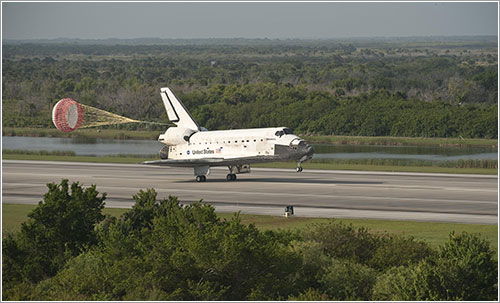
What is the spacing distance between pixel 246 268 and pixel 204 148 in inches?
1323

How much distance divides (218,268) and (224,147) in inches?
1299

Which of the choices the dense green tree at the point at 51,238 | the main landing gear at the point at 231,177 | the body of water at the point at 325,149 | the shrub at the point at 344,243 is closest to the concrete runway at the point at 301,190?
the main landing gear at the point at 231,177

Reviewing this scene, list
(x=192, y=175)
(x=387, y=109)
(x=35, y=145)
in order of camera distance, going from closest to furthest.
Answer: (x=192, y=175) < (x=35, y=145) < (x=387, y=109)

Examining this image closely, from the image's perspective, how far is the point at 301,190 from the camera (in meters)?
48.1

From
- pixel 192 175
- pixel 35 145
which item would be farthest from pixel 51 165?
pixel 35 145

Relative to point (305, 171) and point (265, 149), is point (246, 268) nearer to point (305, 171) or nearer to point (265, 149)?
point (265, 149)

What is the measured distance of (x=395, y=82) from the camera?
169 metres

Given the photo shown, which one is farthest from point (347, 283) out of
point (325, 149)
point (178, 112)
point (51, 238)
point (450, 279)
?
point (325, 149)

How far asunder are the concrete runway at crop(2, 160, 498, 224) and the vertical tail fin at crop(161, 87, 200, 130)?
3413 millimetres

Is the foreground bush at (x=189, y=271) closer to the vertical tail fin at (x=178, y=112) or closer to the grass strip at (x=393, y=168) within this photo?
the vertical tail fin at (x=178, y=112)

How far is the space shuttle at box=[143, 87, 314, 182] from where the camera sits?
169 ft

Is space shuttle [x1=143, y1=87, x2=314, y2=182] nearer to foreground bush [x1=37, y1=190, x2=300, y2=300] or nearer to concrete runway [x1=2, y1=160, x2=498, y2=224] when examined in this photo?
concrete runway [x1=2, y1=160, x2=498, y2=224]

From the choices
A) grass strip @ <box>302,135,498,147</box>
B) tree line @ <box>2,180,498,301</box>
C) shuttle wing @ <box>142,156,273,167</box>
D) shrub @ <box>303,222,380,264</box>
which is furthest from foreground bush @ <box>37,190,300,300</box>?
grass strip @ <box>302,135,498,147</box>

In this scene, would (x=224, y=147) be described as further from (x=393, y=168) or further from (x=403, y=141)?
(x=403, y=141)
